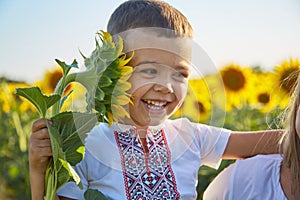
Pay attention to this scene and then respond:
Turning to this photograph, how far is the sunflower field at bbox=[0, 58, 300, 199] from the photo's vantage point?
237 cm

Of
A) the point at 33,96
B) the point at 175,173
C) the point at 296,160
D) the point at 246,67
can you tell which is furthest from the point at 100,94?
the point at 246,67

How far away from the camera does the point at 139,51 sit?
1240 millimetres

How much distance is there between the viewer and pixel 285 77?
2.45 m

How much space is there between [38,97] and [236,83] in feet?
4.96

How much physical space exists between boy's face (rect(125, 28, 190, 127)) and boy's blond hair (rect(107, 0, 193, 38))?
0.05m

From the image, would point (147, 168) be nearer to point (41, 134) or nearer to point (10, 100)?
point (41, 134)

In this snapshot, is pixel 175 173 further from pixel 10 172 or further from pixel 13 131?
pixel 13 131

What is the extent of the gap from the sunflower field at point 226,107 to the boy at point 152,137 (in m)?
0.50

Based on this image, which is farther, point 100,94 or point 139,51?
point 139,51

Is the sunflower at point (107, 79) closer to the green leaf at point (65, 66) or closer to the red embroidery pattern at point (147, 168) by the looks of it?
Result: the green leaf at point (65, 66)

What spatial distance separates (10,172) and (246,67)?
107 cm

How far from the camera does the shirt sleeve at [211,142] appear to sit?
1446mm

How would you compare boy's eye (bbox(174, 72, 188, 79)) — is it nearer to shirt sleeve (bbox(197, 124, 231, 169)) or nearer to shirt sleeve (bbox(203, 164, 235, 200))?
shirt sleeve (bbox(197, 124, 231, 169))

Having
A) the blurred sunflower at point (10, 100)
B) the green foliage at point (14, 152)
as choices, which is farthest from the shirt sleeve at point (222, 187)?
the blurred sunflower at point (10, 100)
